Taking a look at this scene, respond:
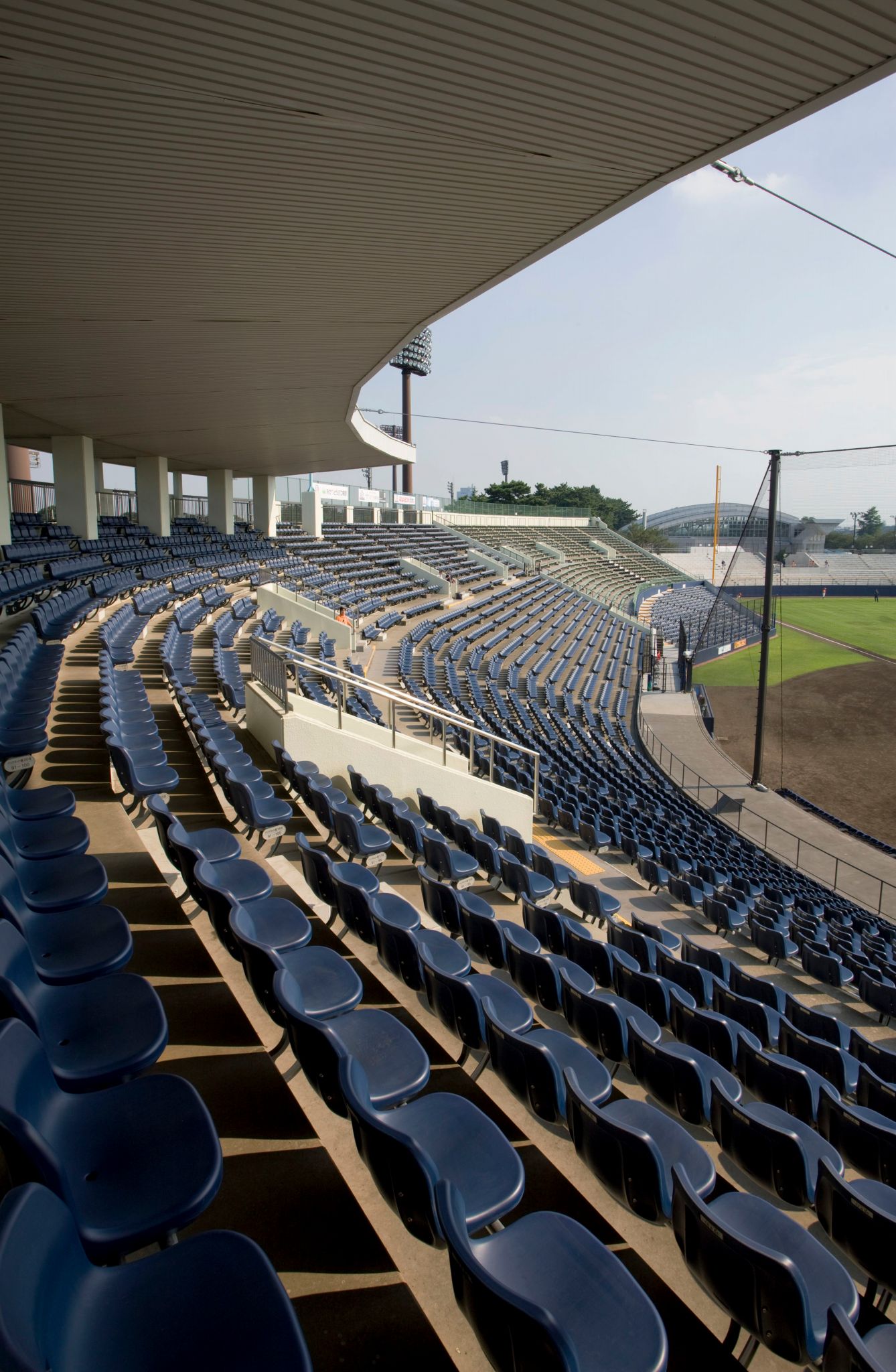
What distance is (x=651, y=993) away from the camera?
182 inches

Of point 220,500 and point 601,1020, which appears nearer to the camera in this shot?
point 601,1020

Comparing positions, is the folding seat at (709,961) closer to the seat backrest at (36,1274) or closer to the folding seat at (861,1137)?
the folding seat at (861,1137)

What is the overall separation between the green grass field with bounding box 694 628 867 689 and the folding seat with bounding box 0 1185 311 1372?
1198 inches

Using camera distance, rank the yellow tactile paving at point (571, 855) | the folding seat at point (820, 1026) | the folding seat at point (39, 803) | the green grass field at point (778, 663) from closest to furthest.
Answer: the folding seat at point (39, 803) → the folding seat at point (820, 1026) → the yellow tactile paving at point (571, 855) → the green grass field at point (778, 663)

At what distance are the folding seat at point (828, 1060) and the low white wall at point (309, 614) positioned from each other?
16.3m

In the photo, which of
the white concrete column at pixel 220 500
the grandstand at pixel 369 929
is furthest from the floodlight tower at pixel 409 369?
the grandstand at pixel 369 929

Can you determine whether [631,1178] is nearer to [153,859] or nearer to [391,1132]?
[391,1132]

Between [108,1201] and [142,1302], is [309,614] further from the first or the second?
[142,1302]

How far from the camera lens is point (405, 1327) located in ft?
6.78

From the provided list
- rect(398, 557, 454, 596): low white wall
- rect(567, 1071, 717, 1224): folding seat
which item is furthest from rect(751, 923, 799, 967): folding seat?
rect(398, 557, 454, 596): low white wall

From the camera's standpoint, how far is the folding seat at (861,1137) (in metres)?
3.45

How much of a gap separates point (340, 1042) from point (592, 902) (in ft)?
16.6

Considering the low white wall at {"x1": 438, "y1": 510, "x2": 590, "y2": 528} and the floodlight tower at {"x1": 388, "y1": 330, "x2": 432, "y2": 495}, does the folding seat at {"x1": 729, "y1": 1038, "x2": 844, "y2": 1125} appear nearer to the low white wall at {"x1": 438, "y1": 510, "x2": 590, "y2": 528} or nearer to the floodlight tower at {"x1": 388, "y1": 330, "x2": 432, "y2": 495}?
the low white wall at {"x1": 438, "y1": 510, "x2": 590, "y2": 528}


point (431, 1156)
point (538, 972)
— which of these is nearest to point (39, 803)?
point (538, 972)
